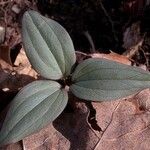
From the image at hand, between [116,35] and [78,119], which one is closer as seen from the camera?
[78,119]

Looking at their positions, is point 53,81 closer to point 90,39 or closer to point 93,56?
point 93,56

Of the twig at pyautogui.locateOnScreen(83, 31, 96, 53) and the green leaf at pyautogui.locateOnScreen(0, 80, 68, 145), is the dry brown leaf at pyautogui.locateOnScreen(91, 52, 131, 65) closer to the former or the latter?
the twig at pyautogui.locateOnScreen(83, 31, 96, 53)

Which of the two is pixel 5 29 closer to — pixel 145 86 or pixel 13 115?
pixel 13 115

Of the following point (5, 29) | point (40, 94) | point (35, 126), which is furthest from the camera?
point (5, 29)

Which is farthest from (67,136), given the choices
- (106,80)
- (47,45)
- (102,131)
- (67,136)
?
(47,45)

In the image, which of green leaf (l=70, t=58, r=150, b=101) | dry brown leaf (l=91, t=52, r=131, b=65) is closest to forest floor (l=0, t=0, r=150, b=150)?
dry brown leaf (l=91, t=52, r=131, b=65)

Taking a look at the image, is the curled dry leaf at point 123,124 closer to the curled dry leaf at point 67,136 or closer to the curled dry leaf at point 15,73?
the curled dry leaf at point 67,136

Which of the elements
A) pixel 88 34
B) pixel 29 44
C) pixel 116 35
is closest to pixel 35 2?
pixel 88 34
